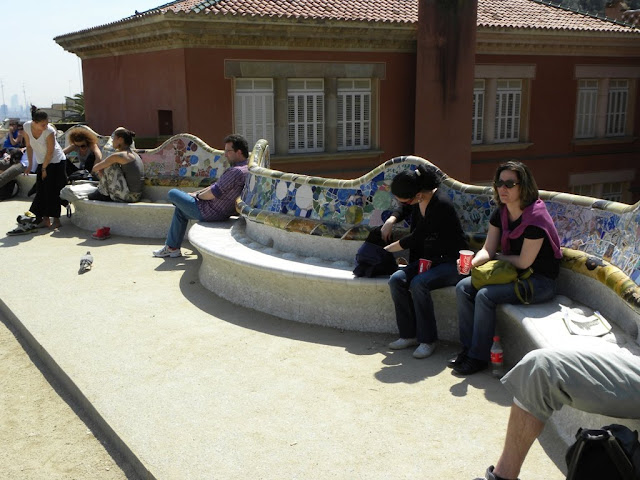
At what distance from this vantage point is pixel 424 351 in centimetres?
506

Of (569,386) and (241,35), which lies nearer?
(569,386)

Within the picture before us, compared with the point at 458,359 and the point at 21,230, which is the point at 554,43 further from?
the point at 458,359

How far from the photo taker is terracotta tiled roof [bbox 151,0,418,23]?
14.6 metres

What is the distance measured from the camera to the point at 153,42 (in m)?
15.1

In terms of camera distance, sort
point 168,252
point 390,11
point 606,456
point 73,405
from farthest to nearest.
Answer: point 390,11, point 168,252, point 73,405, point 606,456

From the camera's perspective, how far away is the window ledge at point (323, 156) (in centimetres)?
1625

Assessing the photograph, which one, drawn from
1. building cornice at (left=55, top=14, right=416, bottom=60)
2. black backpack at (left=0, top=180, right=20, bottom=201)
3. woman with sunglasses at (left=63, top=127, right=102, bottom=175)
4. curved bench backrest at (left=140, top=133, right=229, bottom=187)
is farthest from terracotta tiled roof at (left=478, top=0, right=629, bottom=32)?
black backpack at (left=0, top=180, right=20, bottom=201)

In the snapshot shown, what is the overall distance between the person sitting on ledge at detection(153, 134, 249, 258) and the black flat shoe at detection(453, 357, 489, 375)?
3.97 metres

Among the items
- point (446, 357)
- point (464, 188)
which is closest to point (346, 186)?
point (464, 188)

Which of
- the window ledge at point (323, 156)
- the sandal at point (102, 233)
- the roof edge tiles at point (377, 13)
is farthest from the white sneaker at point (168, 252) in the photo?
the window ledge at point (323, 156)

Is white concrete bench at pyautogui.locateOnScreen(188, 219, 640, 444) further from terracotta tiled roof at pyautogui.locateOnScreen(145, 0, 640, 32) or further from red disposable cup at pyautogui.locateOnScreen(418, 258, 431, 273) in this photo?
terracotta tiled roof at pyautogui.locateOnScreen(145, 0, 640, 32)

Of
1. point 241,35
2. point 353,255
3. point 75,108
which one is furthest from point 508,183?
point 75,108

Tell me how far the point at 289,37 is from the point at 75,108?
55.4ft

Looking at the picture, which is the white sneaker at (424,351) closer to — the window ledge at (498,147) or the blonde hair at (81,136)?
the blonde hair at (81,136)
